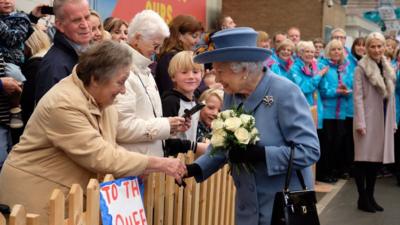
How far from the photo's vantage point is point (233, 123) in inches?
125

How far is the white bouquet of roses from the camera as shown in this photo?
10.3ft

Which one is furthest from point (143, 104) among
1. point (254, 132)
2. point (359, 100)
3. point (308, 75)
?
point (308, 75)

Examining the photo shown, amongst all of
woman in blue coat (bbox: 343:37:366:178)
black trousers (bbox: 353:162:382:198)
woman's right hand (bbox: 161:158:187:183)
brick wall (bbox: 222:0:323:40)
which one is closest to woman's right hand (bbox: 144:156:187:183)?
woman's right hand (bbox: 161:158:187:183)

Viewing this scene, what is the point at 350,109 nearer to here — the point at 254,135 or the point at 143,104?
the point at 143,104

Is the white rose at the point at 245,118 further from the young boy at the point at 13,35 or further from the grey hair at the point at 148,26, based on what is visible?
the young boy at the point at 13,35

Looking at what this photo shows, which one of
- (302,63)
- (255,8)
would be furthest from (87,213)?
(255,8)

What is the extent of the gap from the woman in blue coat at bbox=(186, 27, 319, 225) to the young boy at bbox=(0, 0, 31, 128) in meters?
1.74

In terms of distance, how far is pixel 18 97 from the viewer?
4.24 meters

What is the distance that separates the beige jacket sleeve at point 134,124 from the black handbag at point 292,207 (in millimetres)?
1043

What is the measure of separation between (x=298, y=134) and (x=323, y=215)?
14.4 ft

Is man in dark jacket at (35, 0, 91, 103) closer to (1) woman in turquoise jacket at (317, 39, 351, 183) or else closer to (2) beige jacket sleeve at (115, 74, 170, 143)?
(2) beige jacket sleeve at (115, 74, 170, 143)

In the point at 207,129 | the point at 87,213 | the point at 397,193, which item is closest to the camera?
the point at 87,213

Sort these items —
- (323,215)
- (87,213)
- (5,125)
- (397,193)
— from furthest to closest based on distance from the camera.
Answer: (397,193), (323,215), (5,125), (87,213)

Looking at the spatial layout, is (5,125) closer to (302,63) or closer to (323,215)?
(323,215)
